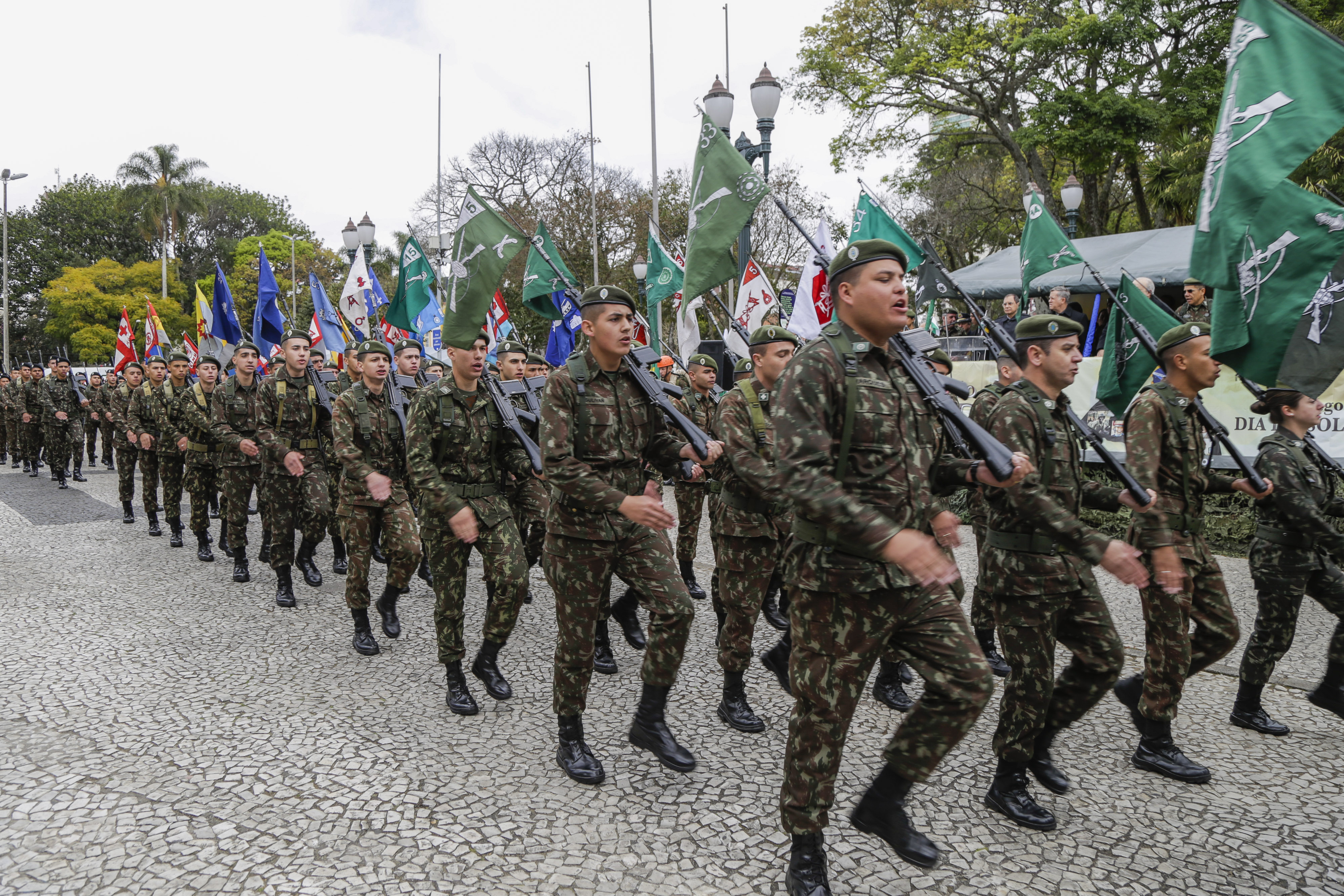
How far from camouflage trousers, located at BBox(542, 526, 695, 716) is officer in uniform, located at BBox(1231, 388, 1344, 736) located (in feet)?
9.70

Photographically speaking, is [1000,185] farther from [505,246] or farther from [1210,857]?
[1210,857]

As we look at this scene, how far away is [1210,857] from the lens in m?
3.11

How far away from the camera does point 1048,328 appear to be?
12.0ft

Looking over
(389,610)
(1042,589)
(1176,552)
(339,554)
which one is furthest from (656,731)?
(339,554)

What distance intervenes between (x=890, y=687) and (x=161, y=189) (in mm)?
63153

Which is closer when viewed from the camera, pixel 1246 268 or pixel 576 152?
pixel 1246 268

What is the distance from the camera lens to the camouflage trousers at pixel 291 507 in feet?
23.2

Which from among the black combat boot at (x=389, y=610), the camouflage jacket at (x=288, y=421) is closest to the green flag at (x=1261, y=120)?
the black combat boot at (x=389, y=610)

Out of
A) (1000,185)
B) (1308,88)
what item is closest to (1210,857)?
(1308,88)

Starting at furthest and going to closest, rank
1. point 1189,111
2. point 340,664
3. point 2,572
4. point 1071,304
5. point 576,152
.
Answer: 1. point 576,152
2. point 1189,111
3. point 1071,304
4. point 2,572
5. point 340,664

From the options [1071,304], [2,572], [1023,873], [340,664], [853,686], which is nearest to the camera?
[853,686]

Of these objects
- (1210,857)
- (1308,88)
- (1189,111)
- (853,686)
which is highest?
(1189,111)

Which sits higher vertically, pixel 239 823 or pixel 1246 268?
pixel 1246 268

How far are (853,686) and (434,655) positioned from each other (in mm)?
3605
